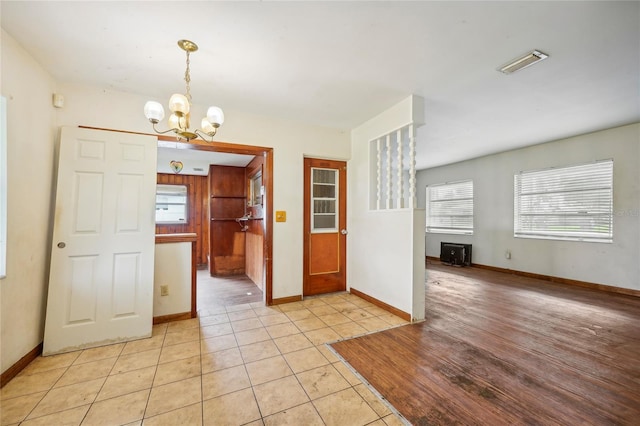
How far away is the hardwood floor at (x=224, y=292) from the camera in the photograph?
12.3 ft

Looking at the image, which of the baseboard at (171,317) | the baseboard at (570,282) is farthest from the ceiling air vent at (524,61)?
the baseboard at (171,317)

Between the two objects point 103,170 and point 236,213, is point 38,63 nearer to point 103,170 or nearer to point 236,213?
point 103,170

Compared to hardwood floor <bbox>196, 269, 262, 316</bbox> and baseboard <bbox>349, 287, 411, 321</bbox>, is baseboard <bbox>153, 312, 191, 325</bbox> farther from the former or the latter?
baseboard <bbox>349, 287, 411, 321</bbox>

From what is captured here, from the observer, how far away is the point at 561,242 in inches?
190

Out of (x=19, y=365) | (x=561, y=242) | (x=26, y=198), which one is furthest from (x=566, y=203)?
(x=19, y=365)

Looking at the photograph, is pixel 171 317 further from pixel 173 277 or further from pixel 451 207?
pixel 451 207

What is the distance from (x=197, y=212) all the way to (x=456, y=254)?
662 cm

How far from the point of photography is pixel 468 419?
1605 millimetres

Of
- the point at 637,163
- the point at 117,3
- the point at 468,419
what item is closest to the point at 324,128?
the point at 117,3

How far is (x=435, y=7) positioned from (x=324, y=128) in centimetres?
238

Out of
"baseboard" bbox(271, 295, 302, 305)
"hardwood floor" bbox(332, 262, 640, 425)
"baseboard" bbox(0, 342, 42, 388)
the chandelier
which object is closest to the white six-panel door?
"baseboard" bbox(0, 342, 42, 388)

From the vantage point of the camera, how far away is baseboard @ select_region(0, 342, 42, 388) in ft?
6.30

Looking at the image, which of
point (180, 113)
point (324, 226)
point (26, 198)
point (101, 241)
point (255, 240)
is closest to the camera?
point (180, 113)

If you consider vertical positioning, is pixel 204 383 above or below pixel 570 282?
below
